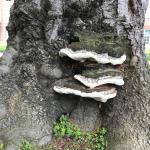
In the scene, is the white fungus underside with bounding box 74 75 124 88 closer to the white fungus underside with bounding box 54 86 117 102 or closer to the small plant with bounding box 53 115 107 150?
the white fungus underside with bounding box 54 86 117 102

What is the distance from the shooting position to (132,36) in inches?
109

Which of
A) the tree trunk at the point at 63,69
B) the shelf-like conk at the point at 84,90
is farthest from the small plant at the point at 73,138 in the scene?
the shelf-like conk at the point at 84,90


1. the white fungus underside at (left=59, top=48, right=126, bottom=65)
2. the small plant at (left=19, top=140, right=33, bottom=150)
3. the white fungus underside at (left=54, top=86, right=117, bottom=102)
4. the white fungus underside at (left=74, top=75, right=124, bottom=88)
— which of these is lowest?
the small plant at (left=19, top=140, right=33, bottom=150)

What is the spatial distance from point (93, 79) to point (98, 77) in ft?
0.12

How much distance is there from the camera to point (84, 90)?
2.47 meters

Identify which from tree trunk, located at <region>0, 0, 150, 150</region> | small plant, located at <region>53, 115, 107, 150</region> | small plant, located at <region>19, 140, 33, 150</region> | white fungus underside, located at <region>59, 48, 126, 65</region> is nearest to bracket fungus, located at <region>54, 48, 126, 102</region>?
white fungus underside, located at <region>59, 48, 126, 65</region>

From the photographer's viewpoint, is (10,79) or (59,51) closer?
(59,51)

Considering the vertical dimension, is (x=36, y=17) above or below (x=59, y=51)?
above

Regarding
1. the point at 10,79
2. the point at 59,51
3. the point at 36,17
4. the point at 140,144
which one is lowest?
the point at 140,144

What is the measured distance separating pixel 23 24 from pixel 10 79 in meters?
0.43

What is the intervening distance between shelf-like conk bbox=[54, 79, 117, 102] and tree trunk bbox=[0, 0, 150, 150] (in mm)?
139

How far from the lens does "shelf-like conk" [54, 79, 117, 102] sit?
245 cm

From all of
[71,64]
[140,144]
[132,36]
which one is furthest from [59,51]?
[140,144]

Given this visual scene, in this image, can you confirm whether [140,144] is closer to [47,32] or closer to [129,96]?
[129,96]
